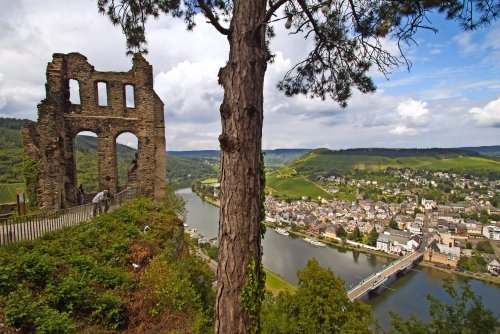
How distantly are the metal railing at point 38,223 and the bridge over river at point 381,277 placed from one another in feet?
64.2

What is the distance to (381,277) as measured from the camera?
26312mm

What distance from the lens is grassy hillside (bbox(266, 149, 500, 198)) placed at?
3344 inches

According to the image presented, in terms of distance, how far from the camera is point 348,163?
400ft

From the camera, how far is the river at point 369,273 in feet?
72.7

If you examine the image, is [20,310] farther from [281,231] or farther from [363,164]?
[363,164]

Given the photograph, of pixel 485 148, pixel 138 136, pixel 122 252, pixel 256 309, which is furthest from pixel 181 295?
pixel 485 148

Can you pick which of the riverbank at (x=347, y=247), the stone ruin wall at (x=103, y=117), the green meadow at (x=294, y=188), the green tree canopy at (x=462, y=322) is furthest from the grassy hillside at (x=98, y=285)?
the green meadow at (x=294, y=188)

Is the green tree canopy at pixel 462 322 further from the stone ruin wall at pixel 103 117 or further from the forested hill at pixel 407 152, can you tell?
the forested hill at pixel 407 152

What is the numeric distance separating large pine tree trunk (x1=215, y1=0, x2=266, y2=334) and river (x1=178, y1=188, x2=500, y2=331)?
21.0 meters

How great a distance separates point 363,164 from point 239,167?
12654cm

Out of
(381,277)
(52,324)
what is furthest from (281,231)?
(52,324)

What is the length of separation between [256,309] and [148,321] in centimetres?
297

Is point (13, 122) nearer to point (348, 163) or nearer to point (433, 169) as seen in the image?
point (348, 163)

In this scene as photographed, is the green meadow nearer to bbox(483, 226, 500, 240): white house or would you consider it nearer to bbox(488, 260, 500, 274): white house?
Answer: bbox(483, 226, 500, 240): white house
